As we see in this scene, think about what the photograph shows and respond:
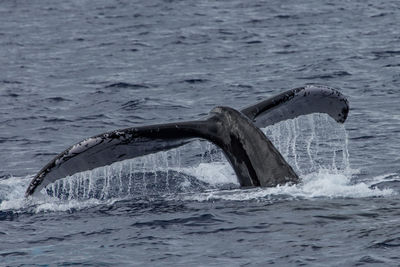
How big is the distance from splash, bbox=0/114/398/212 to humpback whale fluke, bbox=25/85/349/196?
20 cm

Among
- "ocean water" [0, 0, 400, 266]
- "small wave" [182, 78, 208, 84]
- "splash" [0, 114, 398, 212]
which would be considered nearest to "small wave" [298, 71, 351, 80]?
"ocean water" [0, 0, 400, 266]

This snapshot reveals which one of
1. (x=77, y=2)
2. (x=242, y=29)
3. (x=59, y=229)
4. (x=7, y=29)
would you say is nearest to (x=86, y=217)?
(x=59, y=229)

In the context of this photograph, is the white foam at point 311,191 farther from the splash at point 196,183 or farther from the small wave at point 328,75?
the small wave at point 328,75

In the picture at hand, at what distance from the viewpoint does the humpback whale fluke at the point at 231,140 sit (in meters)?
12.3

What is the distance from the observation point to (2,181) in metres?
15.9

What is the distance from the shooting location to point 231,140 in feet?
43.3

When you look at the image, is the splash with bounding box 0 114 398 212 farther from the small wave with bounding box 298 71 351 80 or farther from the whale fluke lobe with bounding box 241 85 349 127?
the small wave with bounding box 298 71 351 80

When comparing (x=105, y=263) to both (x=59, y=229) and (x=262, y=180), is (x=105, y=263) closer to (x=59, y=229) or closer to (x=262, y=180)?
(x=59, y=229)

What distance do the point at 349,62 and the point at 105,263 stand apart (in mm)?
14500

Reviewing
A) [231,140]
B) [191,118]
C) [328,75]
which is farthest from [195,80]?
[231,140]

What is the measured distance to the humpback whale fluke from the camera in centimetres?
1228

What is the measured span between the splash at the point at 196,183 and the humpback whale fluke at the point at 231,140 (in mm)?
201

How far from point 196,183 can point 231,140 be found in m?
1.82

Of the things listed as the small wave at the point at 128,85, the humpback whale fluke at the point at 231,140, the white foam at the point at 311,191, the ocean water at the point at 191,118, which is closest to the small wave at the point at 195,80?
the ocean water at the point at 191,118
